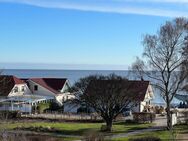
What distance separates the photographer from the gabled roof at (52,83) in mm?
83875

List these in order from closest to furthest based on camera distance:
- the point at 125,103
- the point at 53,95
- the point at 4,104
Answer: the point at 125,103 < the point at 4,104 < the point at 53,95

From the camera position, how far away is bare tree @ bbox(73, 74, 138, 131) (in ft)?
159

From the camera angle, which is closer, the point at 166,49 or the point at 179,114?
the point at 166,49

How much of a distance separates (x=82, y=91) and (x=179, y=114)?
668 inches

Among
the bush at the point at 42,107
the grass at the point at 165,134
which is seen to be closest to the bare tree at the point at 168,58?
the grass at the point at 165,134

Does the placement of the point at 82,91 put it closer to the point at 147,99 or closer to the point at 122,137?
the point at 122,137

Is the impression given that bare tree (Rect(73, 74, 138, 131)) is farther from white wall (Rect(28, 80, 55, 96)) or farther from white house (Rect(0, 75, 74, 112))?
white wall (Rect(28, 80, 55, 96))

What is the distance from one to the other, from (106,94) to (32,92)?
37014 mm

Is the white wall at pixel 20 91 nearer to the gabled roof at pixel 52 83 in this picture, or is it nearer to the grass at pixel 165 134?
the gabled roof at pixel 52 83

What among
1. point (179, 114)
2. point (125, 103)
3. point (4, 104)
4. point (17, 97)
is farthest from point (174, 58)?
A: point (17, 97)

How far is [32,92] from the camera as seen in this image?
274 feet

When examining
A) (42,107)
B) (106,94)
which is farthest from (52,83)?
(106,94)

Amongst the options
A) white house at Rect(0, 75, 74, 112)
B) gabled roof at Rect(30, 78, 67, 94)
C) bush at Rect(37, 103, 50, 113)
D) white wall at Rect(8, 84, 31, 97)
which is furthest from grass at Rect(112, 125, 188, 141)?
gabled roof at Rect(30, 78, 67, 94)

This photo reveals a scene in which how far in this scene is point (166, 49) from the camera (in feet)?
156
